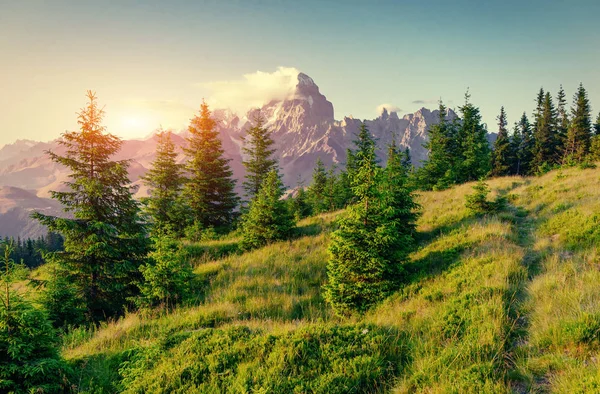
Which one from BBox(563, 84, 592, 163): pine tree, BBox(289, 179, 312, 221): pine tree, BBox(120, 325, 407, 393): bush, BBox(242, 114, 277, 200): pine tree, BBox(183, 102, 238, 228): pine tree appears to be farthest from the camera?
BBox(563, 84, 592, 163): pine tree

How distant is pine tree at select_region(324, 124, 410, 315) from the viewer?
7715 millimetres

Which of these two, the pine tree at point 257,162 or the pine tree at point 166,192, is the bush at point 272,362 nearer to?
the pine tree at point 166,192

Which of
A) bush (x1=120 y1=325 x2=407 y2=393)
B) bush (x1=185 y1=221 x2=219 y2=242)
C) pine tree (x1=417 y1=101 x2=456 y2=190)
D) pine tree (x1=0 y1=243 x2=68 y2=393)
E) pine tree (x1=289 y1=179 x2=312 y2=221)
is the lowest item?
bush (x1=120 y1=325 x2=407 y2=393)

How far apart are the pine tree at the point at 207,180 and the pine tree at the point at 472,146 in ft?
85.7

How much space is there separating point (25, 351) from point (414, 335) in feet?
21.9

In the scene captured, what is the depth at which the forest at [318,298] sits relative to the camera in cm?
432

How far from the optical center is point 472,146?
1291 inches

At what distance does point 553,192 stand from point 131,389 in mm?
19583

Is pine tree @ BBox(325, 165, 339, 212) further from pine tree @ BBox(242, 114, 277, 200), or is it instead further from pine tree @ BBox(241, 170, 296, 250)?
pine tree @ BBox(241, 170, 296, 250)

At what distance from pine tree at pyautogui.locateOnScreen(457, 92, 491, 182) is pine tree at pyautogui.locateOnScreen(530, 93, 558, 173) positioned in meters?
20.6

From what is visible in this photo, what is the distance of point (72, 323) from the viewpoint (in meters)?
9.10

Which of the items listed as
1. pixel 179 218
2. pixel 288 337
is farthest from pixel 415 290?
pixel 179 218

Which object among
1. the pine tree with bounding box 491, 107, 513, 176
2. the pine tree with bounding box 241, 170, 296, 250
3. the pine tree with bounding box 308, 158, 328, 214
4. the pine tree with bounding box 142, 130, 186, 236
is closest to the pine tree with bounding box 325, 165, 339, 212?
the pine tree with bounding box 308, 158, 328, 214

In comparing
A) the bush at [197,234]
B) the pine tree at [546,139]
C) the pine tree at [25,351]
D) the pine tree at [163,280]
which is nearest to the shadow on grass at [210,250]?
the bush at [197,234]
